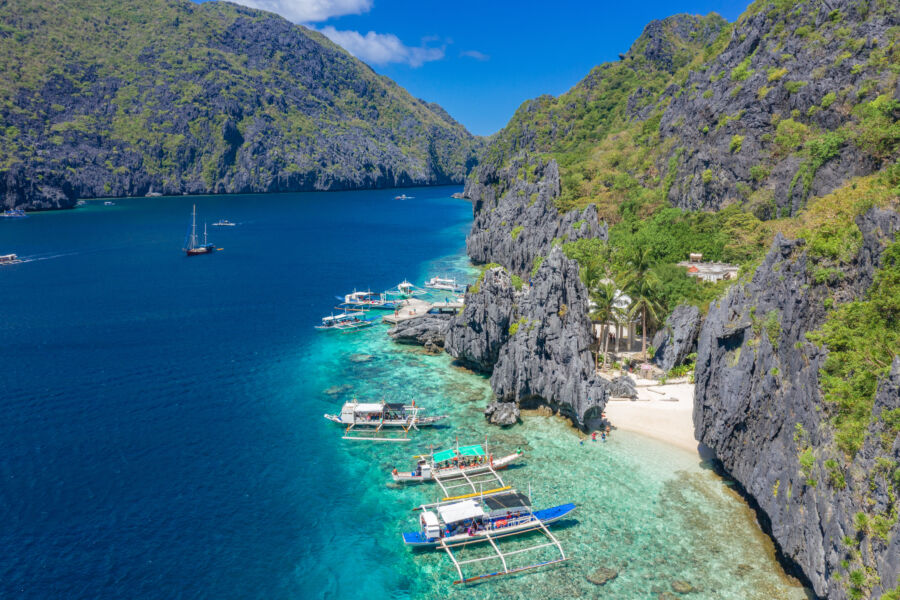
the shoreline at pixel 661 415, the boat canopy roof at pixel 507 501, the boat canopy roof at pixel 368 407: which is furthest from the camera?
the boat canopy roof at pixel 368 407

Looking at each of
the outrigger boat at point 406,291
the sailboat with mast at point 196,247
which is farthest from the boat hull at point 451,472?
the sailboat with mast at point 196,247

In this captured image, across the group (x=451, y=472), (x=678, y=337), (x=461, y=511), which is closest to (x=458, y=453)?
(x=451, y=472)

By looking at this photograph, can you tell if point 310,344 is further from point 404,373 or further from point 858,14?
point 858,14

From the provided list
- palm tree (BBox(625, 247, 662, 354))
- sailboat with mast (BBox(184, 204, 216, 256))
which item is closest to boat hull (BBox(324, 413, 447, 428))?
palm tree (BBox(625, 247, 662, 354))

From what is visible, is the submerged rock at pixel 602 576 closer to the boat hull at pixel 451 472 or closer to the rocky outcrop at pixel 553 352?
the boat hull at pixel 451 472

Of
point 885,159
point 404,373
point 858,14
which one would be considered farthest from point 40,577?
point 858,14
